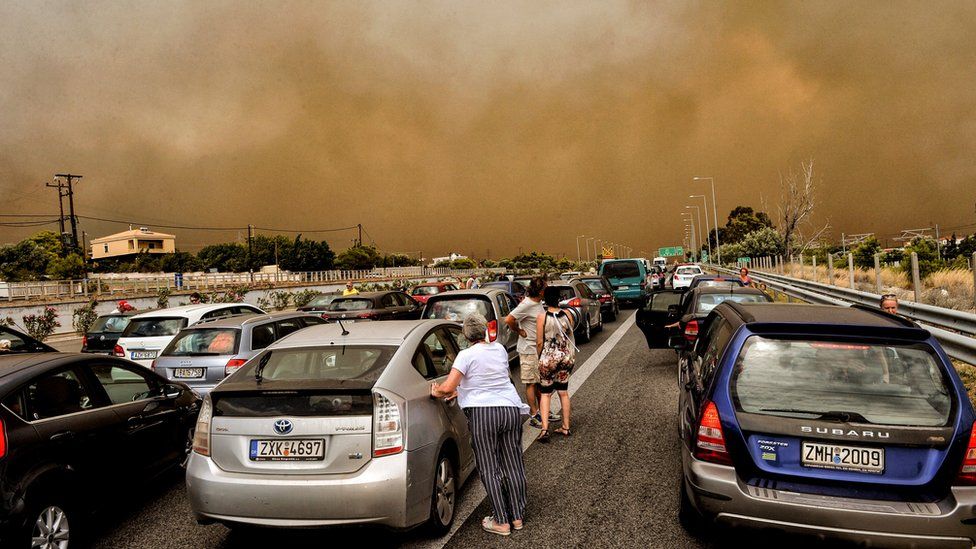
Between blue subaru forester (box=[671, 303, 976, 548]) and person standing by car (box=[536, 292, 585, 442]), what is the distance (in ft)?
8.81

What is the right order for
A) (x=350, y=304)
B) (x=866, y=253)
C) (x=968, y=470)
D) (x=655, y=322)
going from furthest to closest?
(x=866, y=253), (x=350, y=304), (x=655, y=322), (x=968, y=470)

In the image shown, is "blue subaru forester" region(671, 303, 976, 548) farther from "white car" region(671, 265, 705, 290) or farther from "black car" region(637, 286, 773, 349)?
"white car" region(671, 265, 705, 290)

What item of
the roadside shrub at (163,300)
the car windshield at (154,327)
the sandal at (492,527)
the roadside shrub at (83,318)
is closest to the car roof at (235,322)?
the car windshield at (154,327)

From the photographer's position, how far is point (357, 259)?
121312 mm

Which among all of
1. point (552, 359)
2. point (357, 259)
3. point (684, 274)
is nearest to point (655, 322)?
point (552, 359)

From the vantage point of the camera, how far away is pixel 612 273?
26719 mm

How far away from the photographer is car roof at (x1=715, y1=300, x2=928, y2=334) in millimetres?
3801

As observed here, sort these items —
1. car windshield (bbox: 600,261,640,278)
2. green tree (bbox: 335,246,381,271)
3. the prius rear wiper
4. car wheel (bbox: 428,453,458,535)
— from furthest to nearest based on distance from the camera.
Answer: green tree (bbox: 335,246,381,271) → car windshield (bbox: 600,261,640,278) → car wheel (bbox: 428,453,458,535) → the prius rear wiper

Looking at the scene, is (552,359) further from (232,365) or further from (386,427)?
(232,365)

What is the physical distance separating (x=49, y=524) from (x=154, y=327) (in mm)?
6928

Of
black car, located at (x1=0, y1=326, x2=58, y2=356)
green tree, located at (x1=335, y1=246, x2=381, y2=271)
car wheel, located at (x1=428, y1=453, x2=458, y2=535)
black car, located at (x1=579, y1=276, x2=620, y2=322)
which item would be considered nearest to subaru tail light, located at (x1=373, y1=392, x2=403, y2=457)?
car wheel, located at (x1=428, y1=453, x2=458, y2=535)

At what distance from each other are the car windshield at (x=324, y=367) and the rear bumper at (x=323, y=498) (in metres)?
0.71

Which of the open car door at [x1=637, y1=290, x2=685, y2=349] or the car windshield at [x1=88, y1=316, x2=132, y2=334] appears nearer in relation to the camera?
the open car door at [x1=637, y1=290, x2=685, y2=349]

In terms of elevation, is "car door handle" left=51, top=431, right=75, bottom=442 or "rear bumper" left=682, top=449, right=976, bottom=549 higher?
"car door handle" left=51, top=431, right=75, bottom=442
